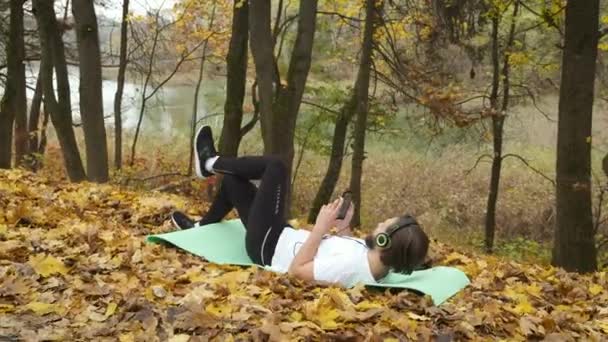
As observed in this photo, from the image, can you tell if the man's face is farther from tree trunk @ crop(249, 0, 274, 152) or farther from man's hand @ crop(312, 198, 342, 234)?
tree trunk @ crop(249, 0, 274, 152)

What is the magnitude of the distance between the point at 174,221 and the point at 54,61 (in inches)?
228

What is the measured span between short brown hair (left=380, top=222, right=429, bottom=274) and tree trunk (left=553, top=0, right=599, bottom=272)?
335 cm

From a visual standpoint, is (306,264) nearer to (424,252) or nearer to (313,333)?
(424,252)

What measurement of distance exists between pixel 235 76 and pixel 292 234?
6.31 m

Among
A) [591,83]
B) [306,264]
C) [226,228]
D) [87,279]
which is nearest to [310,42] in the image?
[591,83]

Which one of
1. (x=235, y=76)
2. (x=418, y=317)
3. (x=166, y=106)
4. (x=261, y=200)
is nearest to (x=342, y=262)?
(x=418, y=317)

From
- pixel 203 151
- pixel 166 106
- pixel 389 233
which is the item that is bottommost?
pixel 389 233

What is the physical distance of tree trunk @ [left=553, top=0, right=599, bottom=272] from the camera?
22.0 feet

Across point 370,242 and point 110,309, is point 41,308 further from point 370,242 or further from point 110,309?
point 370,242

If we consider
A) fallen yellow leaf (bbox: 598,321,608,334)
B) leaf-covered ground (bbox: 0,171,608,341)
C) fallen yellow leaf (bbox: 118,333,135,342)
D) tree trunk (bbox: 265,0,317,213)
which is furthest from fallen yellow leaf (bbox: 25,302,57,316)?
tree trunk (bbox: 265,0,317,213)

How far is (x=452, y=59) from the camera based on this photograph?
13797mm

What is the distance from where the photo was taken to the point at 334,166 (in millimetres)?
12320

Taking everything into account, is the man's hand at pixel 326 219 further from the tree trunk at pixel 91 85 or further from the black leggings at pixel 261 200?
the tree trunk at pixel 91 85

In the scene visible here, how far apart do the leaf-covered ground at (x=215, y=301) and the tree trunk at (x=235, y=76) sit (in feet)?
18.2
